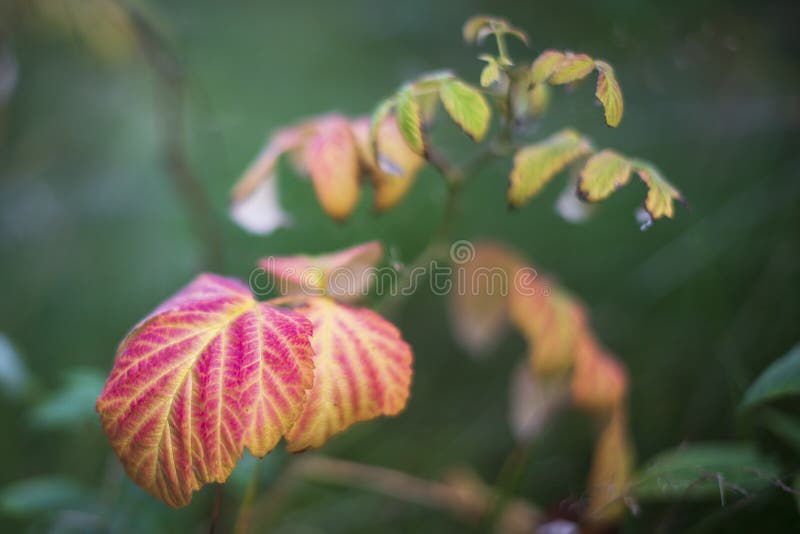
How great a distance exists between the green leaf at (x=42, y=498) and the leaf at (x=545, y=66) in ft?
2.60

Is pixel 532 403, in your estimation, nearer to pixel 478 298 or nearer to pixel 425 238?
pixel 478 298

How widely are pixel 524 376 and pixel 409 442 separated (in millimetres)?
316

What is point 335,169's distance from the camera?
626mm

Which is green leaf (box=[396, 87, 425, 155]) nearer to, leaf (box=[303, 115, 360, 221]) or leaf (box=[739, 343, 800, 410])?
leaf (box=[303, 115, 360, 221])

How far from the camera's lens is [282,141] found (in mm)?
722

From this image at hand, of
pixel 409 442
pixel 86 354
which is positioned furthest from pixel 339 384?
pixel 86 354

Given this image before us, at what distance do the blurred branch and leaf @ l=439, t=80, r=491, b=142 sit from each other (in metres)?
0.59

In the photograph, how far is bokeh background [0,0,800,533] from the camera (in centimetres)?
91

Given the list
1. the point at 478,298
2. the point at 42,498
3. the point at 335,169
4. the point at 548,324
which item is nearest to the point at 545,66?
the point at 335,169

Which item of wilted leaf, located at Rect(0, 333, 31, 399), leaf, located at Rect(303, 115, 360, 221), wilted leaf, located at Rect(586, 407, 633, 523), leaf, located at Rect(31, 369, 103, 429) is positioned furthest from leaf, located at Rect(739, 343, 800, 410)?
wilted leaf, located at Rect(0, 333, 31, 399)

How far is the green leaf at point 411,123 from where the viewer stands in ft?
1.69

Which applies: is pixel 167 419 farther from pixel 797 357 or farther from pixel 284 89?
pixel 284 89

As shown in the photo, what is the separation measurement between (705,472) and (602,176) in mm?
328

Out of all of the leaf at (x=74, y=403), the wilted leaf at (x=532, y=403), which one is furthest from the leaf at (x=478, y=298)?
the leaf at (x=74, y=403)
